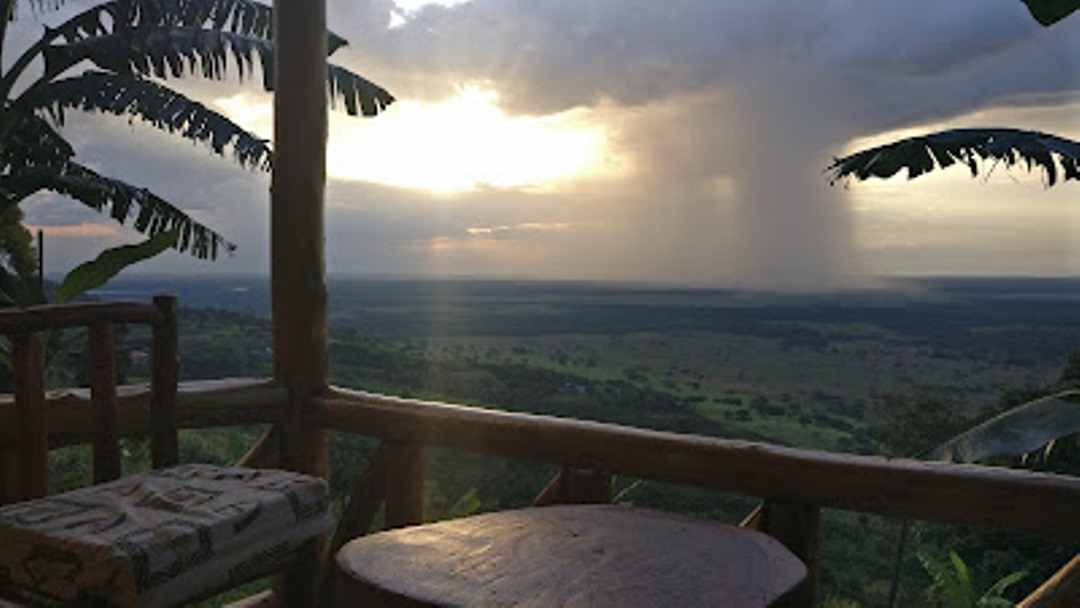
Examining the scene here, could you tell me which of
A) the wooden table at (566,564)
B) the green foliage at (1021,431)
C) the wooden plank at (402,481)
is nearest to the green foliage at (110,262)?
the wooden plank at (402,481)

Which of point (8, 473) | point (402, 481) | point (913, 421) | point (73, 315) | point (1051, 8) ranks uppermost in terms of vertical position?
point (1051, 8)

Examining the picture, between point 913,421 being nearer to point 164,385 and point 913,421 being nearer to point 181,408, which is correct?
point 181,408

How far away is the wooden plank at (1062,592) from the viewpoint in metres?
1.39

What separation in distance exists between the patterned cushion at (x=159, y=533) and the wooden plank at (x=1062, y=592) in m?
1.26

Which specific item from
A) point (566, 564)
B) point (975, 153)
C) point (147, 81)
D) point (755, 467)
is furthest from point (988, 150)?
point (147, 81)

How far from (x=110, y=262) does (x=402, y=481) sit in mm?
878

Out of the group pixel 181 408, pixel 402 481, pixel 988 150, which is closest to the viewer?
pixel 988 150

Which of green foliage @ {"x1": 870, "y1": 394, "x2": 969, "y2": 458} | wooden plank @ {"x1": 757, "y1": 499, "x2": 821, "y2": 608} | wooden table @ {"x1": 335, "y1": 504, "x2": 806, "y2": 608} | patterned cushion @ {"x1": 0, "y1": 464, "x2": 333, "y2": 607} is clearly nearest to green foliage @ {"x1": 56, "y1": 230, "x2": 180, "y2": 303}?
patterned cushion @ {"x1": 0, "y1": 464, "x2": 333, "y2": 607}

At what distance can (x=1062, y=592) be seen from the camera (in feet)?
4.58

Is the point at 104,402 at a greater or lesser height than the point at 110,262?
lesser

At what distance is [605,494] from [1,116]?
150 inches

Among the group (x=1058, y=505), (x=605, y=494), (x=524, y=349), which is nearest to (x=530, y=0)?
(x=605, y=494)

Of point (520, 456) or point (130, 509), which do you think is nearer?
point (130, 509)

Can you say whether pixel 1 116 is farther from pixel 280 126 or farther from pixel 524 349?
pixel 524 349
